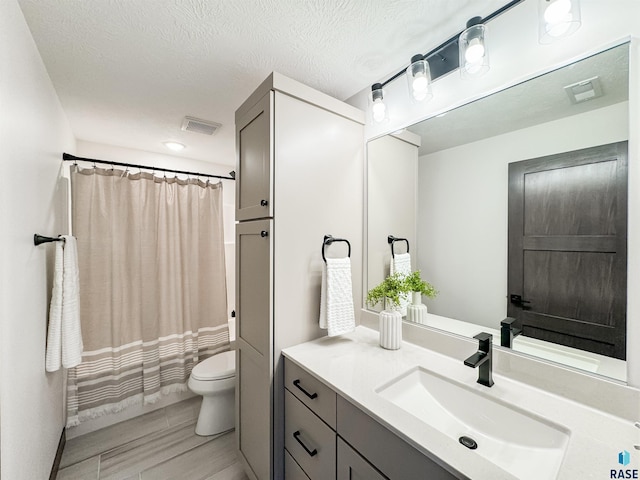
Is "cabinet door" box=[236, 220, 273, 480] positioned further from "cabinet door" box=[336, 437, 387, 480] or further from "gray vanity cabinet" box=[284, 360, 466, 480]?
"cabinet door" box=[336, 437, 387, 480]

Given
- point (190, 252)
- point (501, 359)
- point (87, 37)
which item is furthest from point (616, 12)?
point (190, 252)

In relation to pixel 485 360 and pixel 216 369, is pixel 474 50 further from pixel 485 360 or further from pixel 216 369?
pixel 216 369

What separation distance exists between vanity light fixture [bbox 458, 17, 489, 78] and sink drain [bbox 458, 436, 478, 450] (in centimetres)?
138

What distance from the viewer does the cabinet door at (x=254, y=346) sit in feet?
4.33

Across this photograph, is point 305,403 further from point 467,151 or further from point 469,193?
point 467,151

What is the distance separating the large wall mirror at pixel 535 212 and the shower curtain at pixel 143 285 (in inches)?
76.0

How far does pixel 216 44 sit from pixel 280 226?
92cm

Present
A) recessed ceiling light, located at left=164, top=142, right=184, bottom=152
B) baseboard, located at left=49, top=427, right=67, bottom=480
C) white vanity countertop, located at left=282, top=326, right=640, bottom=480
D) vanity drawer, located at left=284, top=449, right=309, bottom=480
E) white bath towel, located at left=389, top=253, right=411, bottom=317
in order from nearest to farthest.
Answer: white vanity countertop, located at left=282, top=326, right=640, bottom=480 < vanity drawer, located at left=284, top=449, right=309, bottom=480 < white bath towel, located at left=389, top=253, right=411, bottom=317 < baseboard, located at left=49, top=427, right=67, bottom=480 < recessed ceiling light, located at left=164, top=142, right=184, bottom=152

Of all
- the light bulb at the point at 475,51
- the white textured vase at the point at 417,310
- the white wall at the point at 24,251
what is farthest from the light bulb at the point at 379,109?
the white wall at the point at 24,251

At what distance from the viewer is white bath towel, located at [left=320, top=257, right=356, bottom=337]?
4.48ft

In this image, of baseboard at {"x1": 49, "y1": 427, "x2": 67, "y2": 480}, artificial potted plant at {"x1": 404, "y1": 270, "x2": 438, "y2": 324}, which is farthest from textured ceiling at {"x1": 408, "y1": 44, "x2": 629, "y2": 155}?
baseboard at {"x1": 49, "y1": 427, "x2": 67, "y2": 480}

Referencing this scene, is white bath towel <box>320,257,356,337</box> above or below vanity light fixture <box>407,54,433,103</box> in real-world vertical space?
below

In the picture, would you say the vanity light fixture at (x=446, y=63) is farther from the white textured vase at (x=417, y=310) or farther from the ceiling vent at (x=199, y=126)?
the ceiling vent at (x=199, y=126)

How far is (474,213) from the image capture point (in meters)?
1.21
